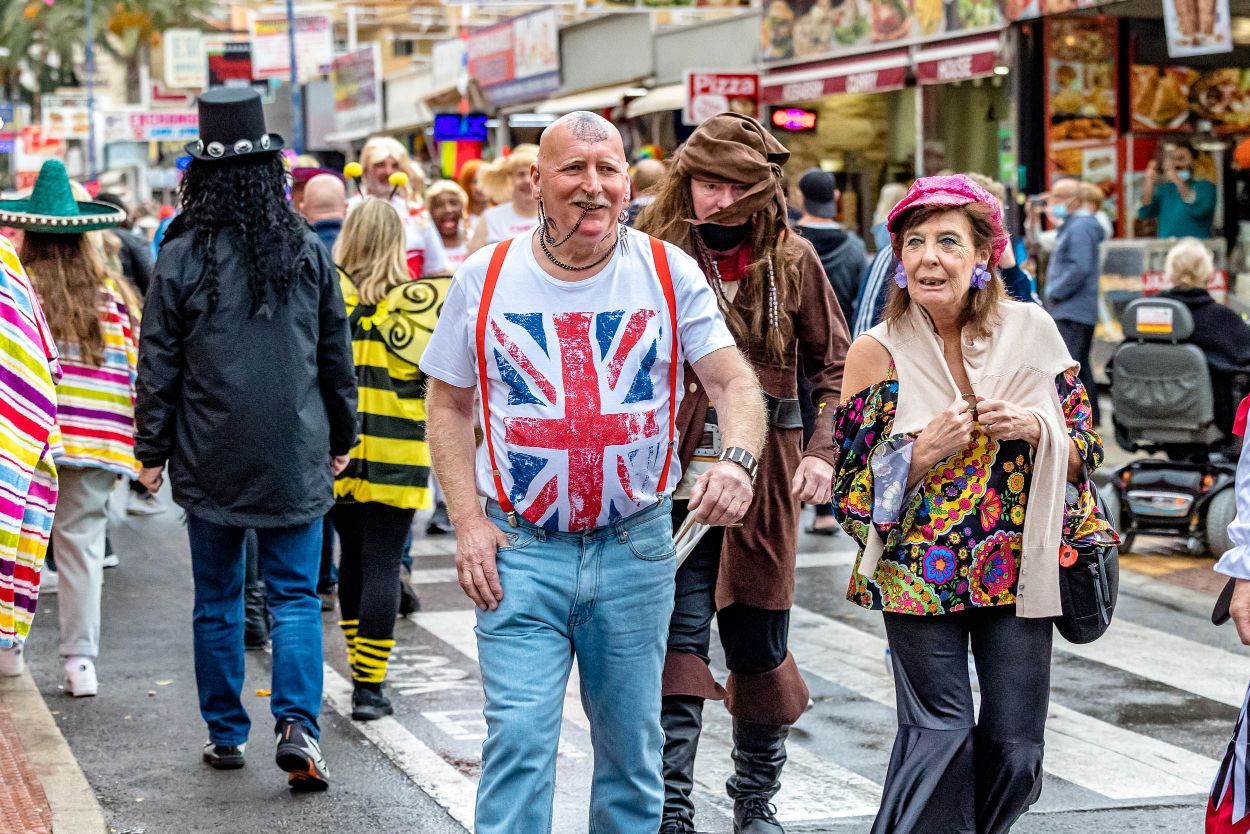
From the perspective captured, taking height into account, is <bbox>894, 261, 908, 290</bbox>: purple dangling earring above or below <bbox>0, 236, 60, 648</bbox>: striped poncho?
above

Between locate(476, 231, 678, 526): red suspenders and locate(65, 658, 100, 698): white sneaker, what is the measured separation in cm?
374

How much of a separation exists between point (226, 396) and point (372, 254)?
5.29 ft

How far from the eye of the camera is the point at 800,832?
5.54 meters

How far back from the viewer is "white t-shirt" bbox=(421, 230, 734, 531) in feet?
13.4

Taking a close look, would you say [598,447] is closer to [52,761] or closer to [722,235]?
[722,235]

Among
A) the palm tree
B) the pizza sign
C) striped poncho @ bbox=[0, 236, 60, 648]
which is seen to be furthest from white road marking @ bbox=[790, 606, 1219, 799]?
the palm tree

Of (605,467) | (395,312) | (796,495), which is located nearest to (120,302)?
(395,312)

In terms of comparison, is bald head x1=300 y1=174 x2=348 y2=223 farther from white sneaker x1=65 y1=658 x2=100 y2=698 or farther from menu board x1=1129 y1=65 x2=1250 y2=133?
menu board x1=1129 y1=65 x2=1250 y2=133

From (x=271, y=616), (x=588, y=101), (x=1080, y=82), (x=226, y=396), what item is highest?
(x=588, y=101)

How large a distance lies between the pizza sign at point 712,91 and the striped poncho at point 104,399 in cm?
1151

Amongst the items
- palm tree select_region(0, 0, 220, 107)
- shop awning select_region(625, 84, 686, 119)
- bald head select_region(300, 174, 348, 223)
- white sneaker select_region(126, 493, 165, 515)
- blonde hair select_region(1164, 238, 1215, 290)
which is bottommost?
white sneaker select_region(126, 493, 165, 515)

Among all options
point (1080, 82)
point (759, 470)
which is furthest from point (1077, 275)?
point (759, 470)

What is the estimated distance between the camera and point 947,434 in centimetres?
438

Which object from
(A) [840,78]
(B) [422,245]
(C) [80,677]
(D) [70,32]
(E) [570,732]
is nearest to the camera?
(E) [570,732]
